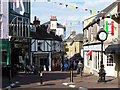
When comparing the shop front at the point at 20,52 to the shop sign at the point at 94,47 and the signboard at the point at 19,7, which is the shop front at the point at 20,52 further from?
the shop sign at the point at 94,47

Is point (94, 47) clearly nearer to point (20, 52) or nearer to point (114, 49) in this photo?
point (114, 49)

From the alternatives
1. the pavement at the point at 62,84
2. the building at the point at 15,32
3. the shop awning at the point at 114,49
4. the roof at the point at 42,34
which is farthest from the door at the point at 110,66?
the roof at the point at 42,34

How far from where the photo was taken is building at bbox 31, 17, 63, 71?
183ft

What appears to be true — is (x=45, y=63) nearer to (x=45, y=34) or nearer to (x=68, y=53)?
(x=45, y=34)

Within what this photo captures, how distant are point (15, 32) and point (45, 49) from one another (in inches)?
550

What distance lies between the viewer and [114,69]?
32.8m

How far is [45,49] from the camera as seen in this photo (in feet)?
193

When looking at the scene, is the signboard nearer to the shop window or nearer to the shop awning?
the shop window

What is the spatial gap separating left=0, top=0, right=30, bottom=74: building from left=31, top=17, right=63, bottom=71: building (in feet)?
14.8

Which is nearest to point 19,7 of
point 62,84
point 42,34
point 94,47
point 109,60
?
point 94,47

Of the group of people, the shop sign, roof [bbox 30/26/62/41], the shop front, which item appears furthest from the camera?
roof [bbox 30/26/62/41]

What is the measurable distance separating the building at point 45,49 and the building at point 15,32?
4508 mm

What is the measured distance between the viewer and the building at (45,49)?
183ft

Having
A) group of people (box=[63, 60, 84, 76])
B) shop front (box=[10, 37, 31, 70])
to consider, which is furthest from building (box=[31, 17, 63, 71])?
shop front (box=[10, 37, 31, 70])
